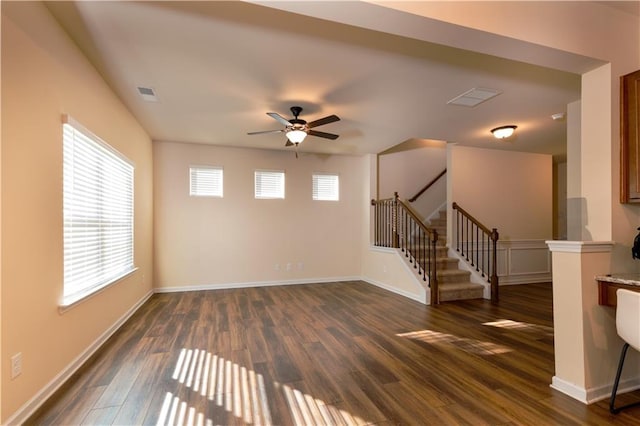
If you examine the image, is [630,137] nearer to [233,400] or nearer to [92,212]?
[233,400]

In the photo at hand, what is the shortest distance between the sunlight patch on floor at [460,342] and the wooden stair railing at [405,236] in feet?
4.59

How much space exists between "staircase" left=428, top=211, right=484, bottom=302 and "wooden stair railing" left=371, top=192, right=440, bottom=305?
186 mm

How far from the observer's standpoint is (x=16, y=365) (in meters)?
1.92

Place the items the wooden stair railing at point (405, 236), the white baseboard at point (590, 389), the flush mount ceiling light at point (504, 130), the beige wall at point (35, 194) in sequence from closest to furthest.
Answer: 1. the beige wall at point (35, 194)
2. the white baseboard at point (590, 389)
3. the flush mount ceiling light at point (504, 130)
4. the wooden stair railing at point (405, 236)

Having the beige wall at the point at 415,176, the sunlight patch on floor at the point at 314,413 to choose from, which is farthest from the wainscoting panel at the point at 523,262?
the sunlight patch on floor at the point at 314,413

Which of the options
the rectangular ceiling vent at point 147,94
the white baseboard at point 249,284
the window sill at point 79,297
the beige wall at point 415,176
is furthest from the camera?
the beige wall at point 415,176

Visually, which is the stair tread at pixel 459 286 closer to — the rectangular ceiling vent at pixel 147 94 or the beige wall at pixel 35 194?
the beige wall at pixel 35 194

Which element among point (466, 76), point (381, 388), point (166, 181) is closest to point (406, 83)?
point (466, 76)

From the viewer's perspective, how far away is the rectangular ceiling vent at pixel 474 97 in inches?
139

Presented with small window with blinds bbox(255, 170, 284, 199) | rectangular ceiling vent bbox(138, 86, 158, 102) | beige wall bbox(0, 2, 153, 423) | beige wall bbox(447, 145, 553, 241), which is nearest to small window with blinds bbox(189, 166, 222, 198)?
small window with blinds bbox(255, 170, 284, 199)

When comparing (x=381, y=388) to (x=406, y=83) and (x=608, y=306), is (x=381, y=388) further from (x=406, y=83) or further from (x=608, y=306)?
(x=406, y=83)

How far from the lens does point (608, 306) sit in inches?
88.3

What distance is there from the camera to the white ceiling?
229cm

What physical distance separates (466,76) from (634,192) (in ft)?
5.81
